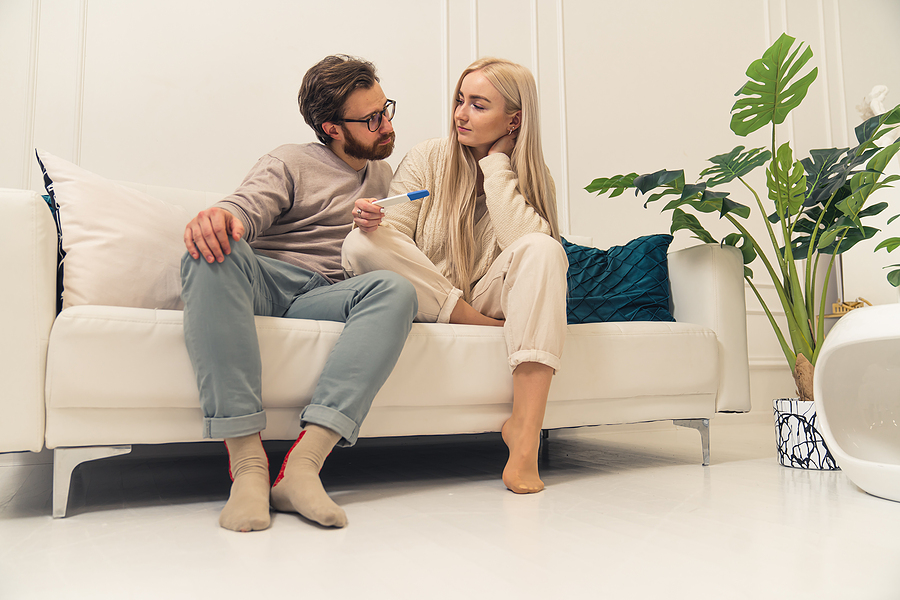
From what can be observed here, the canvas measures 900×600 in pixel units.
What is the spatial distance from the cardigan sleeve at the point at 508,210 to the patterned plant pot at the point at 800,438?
81cm

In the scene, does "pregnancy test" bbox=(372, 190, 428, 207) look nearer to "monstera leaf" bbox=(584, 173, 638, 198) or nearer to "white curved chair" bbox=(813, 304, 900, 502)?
"monstera leaf" bbox=(584, 173, 638, 198)

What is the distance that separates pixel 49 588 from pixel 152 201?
842mm

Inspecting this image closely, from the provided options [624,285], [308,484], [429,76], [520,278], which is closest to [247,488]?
[308,484]

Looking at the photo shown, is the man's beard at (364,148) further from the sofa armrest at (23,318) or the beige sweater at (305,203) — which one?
the sofa armrest at (23,318)

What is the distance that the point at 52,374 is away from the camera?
3.17 feet

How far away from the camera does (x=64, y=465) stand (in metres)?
0.98

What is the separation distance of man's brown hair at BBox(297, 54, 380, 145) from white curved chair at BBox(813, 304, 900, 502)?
1251 millimetres

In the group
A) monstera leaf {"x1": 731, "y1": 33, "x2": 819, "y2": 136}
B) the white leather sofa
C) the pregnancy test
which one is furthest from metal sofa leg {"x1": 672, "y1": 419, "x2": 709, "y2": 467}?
the pregnancy test

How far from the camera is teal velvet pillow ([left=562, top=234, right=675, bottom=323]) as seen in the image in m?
1.71

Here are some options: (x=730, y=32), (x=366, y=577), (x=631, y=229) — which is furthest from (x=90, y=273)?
(x=730, y=32)

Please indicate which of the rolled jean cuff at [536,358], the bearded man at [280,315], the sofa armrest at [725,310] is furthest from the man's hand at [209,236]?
the sofa armrest at [725,310]

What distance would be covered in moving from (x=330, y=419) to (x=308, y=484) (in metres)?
0.12

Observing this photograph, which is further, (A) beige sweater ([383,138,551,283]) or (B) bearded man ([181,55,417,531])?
(A) beige sweater ([383,138,551,283])

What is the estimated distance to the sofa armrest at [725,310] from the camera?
1.64 meters
